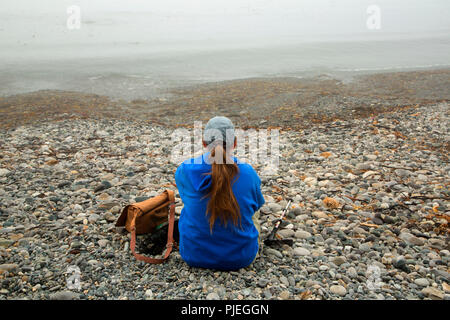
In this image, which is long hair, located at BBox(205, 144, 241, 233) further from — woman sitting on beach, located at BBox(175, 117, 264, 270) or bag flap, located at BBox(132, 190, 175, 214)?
bag flap, located at BBox(132, 190, 175, 214)

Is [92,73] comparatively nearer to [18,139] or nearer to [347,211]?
[18,139]

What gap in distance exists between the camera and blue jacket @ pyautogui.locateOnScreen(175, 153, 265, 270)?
134 inches

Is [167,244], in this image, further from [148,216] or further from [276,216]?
[276,216]

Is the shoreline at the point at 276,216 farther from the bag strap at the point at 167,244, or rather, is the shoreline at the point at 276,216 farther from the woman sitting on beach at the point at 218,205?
the woman sitting on beach at the point at 218,205

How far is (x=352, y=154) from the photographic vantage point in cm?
800

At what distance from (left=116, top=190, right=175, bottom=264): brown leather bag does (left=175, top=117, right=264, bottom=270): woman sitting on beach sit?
2.02 feet

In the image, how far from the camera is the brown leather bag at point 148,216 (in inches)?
168

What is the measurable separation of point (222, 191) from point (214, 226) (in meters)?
0.44

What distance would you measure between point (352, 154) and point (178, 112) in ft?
24.1

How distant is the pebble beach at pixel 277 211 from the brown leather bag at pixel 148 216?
0.21 m

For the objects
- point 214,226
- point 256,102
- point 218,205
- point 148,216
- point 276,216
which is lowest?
point 276,216

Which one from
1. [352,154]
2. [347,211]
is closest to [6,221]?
[347,211]

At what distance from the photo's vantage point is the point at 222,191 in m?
3.31

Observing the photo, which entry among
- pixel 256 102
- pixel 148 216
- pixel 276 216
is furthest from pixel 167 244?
pixel 256 102
